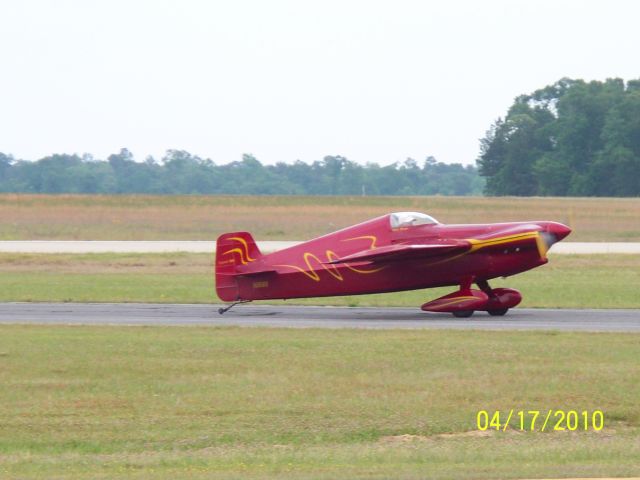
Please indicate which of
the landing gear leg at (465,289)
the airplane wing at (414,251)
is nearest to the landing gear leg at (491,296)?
the landing gear leg at (465,289)

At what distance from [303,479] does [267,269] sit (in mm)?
13531

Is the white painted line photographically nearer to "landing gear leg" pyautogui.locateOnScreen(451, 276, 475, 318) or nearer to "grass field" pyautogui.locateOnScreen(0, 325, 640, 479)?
"landing gear leg" pyautogui.locateOnScreen(451, 276, 475, 318)

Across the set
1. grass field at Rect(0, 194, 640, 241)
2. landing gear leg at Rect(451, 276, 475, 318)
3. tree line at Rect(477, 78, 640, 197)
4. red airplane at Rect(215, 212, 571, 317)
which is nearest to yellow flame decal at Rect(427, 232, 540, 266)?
red airplane at Rect(215, 212, 571, 317)

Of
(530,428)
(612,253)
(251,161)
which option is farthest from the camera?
(251,161)

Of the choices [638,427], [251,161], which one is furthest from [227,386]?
[251,161]

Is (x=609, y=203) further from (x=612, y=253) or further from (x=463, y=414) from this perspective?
(x=463, y=414)

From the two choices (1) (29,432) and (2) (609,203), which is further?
(2) (609,203)

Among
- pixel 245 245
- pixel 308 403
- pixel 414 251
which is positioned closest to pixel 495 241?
pixel 414 251

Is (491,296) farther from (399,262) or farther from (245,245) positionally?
(245,245)

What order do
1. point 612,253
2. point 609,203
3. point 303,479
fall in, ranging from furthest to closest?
point 609,203 < point 612,253 < point 303,479

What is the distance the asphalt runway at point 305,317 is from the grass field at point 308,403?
1876 mm

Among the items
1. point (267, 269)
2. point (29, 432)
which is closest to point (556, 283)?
point (267, 269)

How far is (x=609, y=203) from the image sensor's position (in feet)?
255

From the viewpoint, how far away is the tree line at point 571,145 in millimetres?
99500
